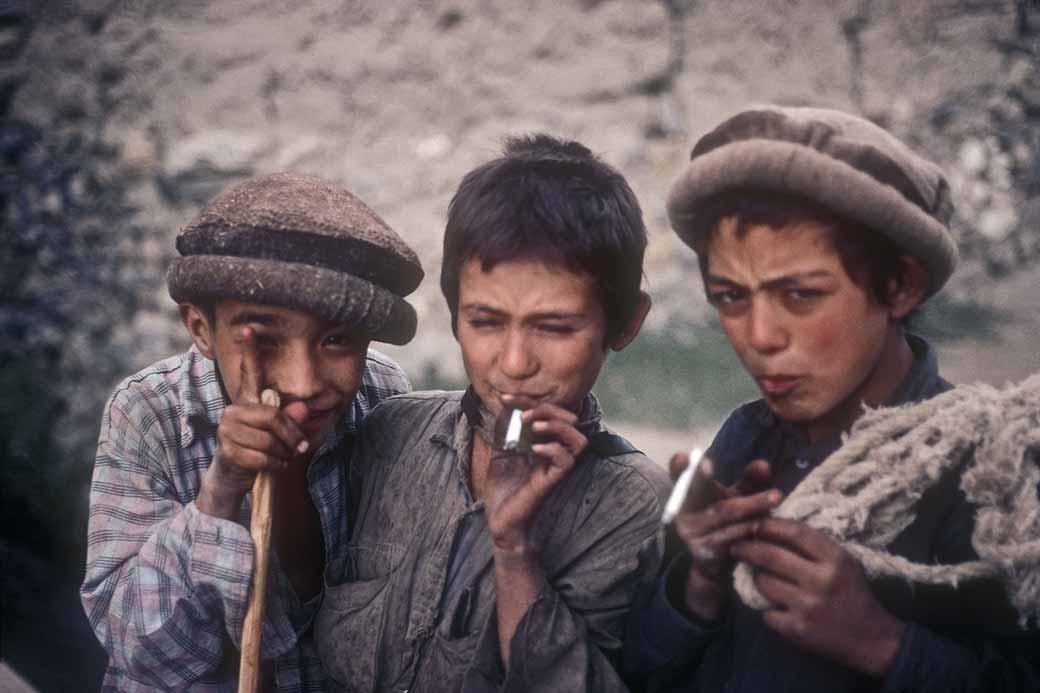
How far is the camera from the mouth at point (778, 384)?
166 centimetres

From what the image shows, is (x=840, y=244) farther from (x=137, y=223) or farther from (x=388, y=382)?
(x=137, y=223)

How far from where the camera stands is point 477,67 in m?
5.65

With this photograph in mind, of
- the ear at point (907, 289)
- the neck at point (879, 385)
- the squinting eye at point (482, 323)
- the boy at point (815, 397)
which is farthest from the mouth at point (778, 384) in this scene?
the squinting eye at point (482, 323)

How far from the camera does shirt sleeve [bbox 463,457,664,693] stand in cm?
177

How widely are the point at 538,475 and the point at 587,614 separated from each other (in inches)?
13.3

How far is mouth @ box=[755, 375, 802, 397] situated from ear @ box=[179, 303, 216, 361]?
117cm

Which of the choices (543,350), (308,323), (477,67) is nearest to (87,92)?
(477,67)

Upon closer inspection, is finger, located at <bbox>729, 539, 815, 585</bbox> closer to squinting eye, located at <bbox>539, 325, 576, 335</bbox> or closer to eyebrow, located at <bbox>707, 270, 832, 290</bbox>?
eyebrow, located at <bbox>707, 270, 832, 290</bbox>

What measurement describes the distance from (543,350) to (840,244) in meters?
0.60

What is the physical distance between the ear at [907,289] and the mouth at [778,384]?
215 mm

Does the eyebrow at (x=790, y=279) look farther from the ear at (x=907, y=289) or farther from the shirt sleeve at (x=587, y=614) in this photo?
the shirt sleeve at (x=587, y=614)

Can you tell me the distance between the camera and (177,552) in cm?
198

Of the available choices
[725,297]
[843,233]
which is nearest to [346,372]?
[725,297]

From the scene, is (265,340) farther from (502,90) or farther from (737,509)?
(502,90)
